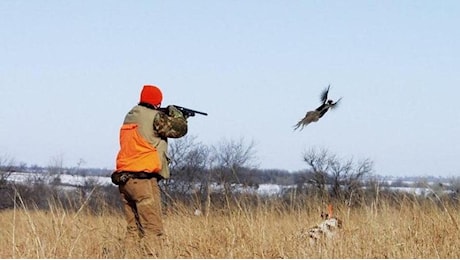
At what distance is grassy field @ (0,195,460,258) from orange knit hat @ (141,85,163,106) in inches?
49.3

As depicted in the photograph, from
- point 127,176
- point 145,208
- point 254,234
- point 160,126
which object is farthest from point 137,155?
point 254,234

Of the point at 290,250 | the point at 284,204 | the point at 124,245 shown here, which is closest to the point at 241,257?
the point at 290,250

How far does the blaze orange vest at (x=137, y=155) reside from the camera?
6582 mm

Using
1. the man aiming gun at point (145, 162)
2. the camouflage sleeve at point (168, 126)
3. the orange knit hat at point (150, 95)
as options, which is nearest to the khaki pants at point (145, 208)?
the man aiming gun at point (145, 162)

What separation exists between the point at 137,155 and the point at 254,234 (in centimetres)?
131

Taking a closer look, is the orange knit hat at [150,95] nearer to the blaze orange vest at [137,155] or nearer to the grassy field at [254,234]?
the blaze orange vest at [137,155]

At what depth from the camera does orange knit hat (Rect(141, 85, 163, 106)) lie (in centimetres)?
684

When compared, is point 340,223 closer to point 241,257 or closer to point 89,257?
point 241,257

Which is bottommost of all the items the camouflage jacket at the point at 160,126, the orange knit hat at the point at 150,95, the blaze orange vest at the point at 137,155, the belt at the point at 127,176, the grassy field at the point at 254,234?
the grassy field at the point at 254,234

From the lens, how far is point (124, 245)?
256 inches

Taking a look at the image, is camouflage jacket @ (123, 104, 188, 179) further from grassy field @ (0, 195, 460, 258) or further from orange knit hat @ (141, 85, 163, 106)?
grassy field @ (0, 195, 460, 258)

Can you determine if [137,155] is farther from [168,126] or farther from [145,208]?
[145,208]

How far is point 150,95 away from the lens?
6.84 metres

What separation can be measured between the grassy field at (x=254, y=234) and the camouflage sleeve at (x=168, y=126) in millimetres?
979
